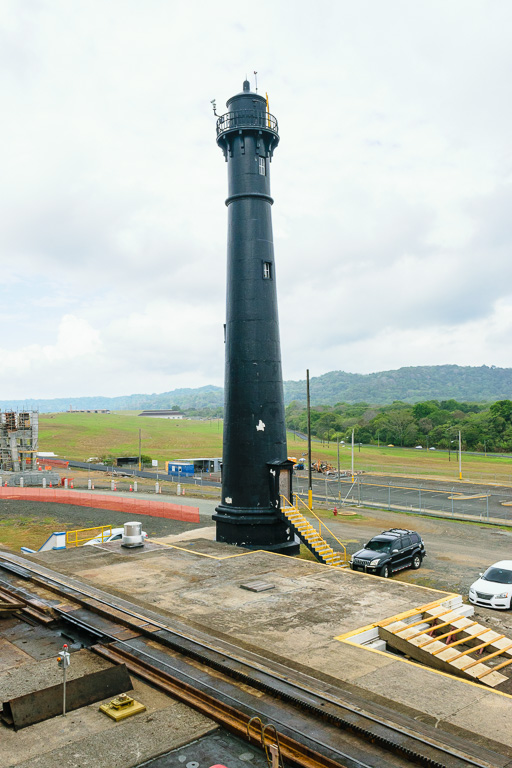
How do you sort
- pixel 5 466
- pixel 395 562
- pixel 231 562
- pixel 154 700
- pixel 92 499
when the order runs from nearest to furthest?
pixel 154 700
pixel 231 562
pixel 395 562
pixel 92 499
pixel 5 466

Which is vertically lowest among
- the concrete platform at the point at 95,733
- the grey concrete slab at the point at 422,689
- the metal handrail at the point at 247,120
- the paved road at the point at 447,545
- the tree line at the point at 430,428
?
the paved road at the point at 447,545

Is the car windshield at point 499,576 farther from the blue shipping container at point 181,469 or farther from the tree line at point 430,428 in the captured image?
the tree line at point 430,428

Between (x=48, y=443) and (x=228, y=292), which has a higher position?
(x=228, y=292)

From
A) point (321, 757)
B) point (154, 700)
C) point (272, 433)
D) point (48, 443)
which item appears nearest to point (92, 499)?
point (272, 433)

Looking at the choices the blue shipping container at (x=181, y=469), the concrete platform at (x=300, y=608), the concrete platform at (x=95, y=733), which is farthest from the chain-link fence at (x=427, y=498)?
the concrete platform at (x=95, y=733)

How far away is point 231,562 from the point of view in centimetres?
1967

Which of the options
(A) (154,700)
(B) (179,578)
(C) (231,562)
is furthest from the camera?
(C) (231,562)

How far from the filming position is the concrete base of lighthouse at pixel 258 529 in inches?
919

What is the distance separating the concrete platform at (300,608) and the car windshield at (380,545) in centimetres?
468

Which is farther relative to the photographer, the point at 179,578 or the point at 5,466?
the point at 5,466

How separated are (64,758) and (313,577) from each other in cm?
1087

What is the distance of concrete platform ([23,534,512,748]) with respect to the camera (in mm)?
9703

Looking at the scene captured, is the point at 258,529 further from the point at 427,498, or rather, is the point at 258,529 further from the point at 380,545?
the point at 427,498

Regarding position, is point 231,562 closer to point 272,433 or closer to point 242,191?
point 272,433
